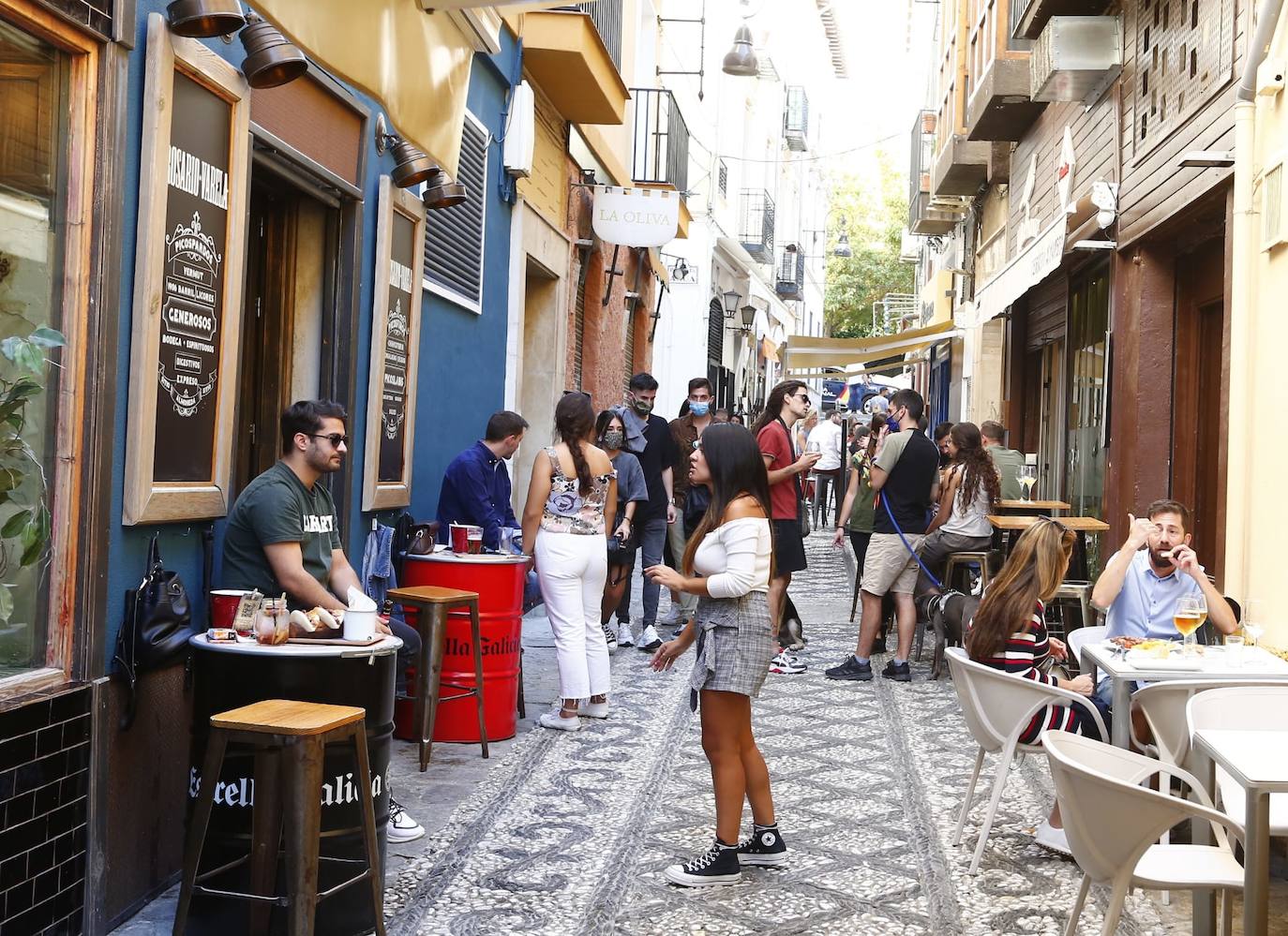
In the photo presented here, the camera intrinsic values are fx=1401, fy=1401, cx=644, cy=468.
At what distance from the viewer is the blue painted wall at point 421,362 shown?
14.4 ft

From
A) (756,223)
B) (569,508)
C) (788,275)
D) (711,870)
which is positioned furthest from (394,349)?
(788,275)

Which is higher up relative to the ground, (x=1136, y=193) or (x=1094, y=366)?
(x=1136, y=193)

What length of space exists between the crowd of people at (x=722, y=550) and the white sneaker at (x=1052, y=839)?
1 centimetres

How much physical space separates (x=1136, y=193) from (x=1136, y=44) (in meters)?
1.22

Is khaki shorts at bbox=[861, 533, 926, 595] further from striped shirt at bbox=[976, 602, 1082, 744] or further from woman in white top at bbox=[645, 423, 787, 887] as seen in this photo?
woman in white top at bbox=[645, 423, 787, 887]

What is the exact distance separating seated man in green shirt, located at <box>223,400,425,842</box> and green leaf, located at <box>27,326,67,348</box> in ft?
3.22

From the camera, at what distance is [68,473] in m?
4.10

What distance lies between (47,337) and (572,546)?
3689mm

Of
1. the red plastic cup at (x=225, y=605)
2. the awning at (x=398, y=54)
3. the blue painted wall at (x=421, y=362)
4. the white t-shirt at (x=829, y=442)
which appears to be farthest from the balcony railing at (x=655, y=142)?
the red plastic cup at (x=225, y=605)

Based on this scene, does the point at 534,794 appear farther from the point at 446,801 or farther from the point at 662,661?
the point at 662,661

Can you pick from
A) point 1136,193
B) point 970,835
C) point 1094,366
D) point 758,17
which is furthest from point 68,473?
point 758,17

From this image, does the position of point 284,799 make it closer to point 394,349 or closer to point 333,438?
point 333,438

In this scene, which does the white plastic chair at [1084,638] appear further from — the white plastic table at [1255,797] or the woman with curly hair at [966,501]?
the woman with curly hair at [966,501]

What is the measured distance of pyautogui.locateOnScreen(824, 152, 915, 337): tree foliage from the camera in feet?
169
